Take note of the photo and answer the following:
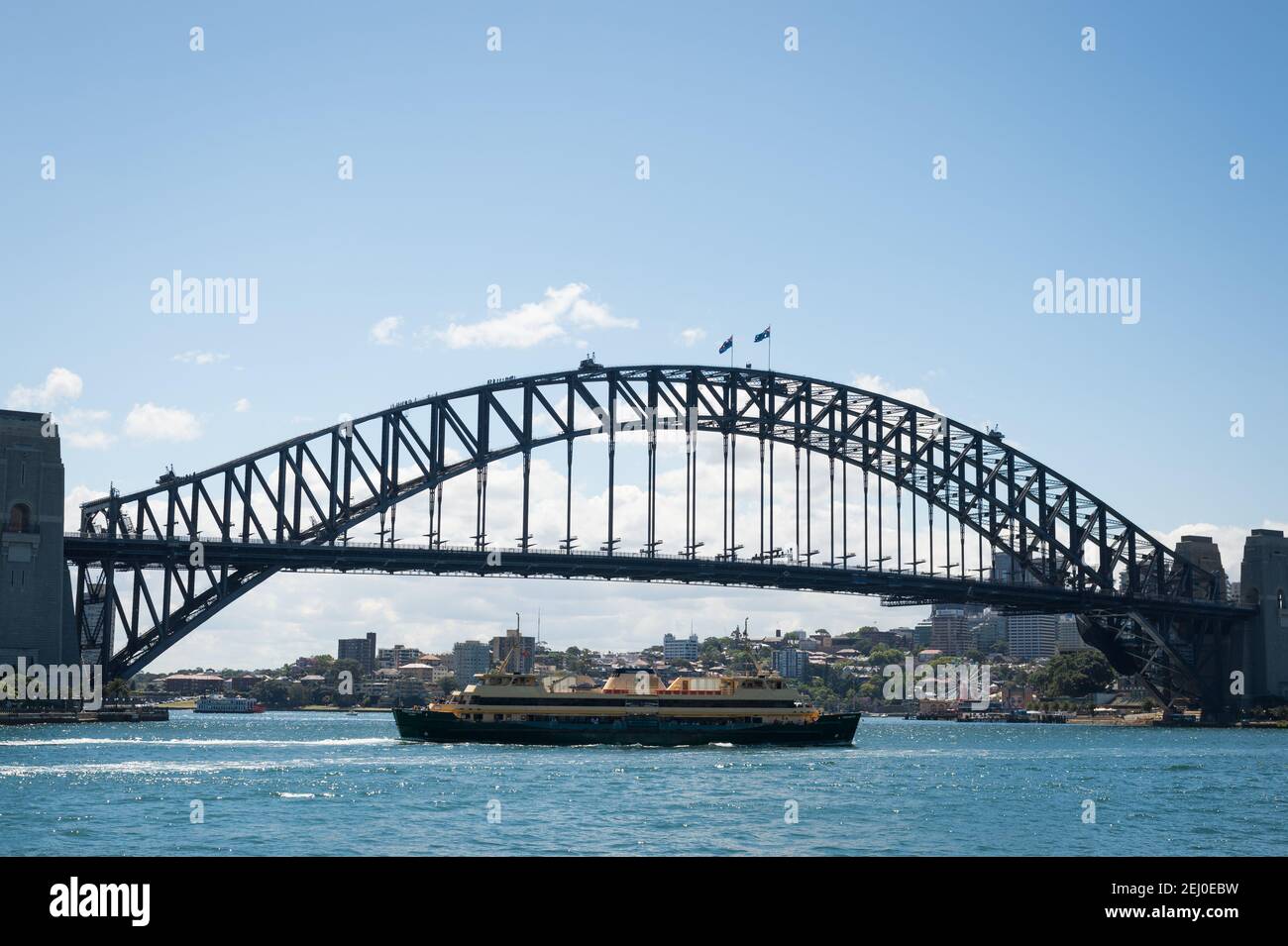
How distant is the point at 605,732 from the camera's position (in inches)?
3381

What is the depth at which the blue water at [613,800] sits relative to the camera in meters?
37.2

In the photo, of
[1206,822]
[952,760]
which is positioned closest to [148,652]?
[952,760]

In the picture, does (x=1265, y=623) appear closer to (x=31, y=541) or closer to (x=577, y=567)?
(x=577, y=567)

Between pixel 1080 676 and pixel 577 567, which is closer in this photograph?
pixel 577 567

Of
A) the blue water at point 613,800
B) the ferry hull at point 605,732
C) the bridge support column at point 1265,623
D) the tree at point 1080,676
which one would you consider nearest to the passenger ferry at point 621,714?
the ferry hull at point 605,732

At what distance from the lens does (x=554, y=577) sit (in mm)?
103562

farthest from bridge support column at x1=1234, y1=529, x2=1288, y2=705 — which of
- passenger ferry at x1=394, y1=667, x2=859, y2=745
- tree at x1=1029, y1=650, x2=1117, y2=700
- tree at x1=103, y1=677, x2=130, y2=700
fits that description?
tree at x1=103, y1=677, x2=130, y2=700

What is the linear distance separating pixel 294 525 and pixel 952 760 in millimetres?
48430

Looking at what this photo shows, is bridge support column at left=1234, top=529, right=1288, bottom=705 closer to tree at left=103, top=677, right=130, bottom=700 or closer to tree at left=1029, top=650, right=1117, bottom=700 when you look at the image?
tree at left=1029, top=650, right=1117, bottom=700

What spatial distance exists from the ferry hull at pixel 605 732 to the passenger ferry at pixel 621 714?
0.18ft

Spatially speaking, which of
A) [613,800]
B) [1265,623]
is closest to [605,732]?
[613,800]

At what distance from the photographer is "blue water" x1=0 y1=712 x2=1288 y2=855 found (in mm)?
37250

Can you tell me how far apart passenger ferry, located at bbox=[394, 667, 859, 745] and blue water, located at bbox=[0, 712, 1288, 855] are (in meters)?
3.13

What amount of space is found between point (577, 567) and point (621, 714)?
61.1ft
